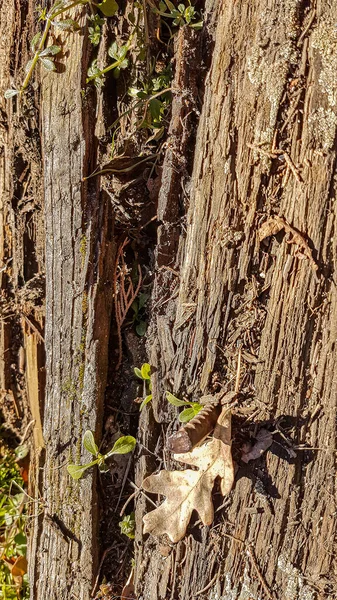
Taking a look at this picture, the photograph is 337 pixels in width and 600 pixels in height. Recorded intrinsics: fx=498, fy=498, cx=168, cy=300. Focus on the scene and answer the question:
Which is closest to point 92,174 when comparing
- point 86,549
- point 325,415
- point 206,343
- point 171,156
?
point 171,156

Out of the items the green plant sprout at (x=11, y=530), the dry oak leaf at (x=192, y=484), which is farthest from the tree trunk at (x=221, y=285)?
the green plant sprout at (x=11, y=530)

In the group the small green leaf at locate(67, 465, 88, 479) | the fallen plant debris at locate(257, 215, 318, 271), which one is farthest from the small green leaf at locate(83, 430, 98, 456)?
the fallen plant debris at locate(257, 215, 318, 271)

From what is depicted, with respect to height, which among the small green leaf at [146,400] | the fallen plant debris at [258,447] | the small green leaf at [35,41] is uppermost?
the small green leaf at [35,41]

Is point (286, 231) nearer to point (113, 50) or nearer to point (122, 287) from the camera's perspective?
point (122, 287)

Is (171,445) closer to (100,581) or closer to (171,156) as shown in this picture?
(100,581)

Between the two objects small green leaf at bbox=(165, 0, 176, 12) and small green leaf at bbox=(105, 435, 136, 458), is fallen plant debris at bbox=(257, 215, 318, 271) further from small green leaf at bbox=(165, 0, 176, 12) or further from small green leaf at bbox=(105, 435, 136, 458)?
small green leaf at bbox=(105, 435, 136, 458)

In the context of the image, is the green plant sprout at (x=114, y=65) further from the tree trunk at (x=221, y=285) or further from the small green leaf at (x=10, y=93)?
the small green leaf at (x=10, y=93)

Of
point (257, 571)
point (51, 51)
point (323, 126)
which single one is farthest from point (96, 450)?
point (51, 51)
